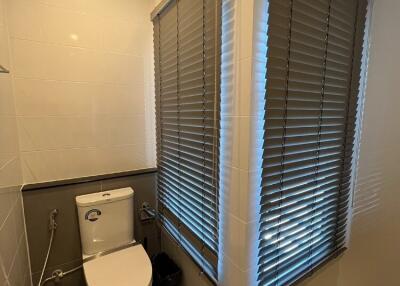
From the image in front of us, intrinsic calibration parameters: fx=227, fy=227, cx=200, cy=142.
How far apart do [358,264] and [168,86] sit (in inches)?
64.8

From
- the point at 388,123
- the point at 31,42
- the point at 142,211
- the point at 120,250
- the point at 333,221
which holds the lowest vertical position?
→ the point at 120,250

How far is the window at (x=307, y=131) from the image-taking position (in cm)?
96

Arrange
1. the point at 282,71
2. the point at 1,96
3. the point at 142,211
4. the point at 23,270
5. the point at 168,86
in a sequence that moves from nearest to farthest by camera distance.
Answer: the point at 282,71 < the point at 1,96 < the point at 23,270 < the point at 168,86 < the point at 142,211

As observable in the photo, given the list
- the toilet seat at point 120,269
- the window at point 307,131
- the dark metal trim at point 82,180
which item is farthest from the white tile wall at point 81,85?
the window at point 307,131

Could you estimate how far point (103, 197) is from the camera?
1558mm

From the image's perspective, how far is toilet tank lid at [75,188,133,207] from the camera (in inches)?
59.4

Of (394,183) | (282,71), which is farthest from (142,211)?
(394,183)

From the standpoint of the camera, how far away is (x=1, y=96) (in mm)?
1110

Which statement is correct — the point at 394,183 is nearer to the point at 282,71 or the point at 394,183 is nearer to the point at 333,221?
the point at 333,221

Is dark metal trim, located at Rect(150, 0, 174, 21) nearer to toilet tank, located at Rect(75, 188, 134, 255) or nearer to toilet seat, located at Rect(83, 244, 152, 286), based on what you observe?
toilet tank, located at Rect(75, 188, 134, 255)

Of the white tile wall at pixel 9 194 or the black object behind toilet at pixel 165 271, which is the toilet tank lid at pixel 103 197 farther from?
the black object behind toilet at pixel 165 271

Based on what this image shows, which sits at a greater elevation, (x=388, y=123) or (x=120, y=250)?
(x=388, y=123)

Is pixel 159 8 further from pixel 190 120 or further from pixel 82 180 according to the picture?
pixel 82 180

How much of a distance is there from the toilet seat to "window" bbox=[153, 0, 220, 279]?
265 mm
